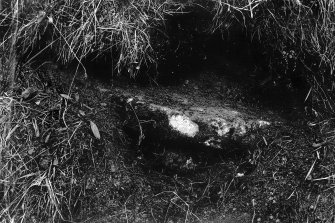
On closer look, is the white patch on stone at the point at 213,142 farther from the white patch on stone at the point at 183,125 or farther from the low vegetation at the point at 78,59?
the low vegetation at the point at 78,59

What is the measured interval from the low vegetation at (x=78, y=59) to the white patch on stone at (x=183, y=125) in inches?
12.2

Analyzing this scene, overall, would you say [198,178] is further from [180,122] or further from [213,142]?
[180,122]

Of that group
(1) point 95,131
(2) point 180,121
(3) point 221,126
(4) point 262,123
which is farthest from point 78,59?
(4) point 262,123

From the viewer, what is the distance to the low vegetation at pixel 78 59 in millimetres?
2195

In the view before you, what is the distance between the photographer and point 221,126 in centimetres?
235

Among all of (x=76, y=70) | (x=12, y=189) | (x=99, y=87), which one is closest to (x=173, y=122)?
(x=99, y=87)

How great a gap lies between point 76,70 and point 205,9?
0.79m

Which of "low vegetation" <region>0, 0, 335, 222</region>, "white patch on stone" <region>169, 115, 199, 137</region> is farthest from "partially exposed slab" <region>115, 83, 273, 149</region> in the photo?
"low vegetation" <region>0, 0, 335, 222</region>

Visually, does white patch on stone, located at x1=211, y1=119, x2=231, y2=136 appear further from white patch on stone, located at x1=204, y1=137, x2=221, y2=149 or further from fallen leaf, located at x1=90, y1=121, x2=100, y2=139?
fallen leaf, located at x1=90, y1=121, x2=100, y2=139

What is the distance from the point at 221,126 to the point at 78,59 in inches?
33.7

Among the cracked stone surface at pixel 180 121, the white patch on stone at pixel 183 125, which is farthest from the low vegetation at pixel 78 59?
the white patch on stone at pixel 183 125

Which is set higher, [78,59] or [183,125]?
[78,59]

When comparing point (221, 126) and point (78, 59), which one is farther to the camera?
point (221, 126)

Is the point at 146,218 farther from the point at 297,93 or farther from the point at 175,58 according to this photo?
the point at 297,93
